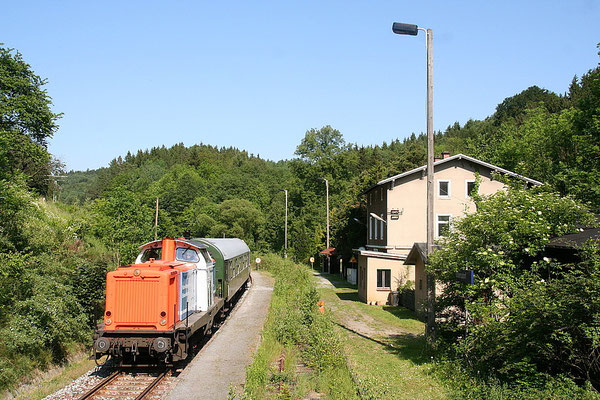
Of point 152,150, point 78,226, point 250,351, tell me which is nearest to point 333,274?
point 78,226

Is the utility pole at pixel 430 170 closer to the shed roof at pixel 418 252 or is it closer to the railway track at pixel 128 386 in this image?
the shed roof at pixel 418 252

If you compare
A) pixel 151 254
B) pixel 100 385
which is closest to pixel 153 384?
pixel 100 385

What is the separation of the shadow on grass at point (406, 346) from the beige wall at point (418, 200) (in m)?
12.8

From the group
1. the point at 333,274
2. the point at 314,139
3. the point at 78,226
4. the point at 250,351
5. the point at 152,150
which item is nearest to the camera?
the point at 250,351

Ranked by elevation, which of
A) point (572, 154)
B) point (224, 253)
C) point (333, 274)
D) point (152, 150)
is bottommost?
point (333, 274)

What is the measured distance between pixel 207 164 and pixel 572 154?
91.7 meters

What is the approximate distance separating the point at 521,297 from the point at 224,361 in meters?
7.89

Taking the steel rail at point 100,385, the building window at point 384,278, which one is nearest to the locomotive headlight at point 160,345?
the steel rail at point 100,385

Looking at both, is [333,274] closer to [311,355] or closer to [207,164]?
[311,355]

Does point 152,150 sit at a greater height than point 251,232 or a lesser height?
greater

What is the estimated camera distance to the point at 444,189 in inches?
1200

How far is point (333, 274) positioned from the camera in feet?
167

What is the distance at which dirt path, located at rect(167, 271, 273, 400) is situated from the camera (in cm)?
1062

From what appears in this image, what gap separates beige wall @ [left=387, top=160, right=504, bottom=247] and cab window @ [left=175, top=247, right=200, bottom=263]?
17406mm
